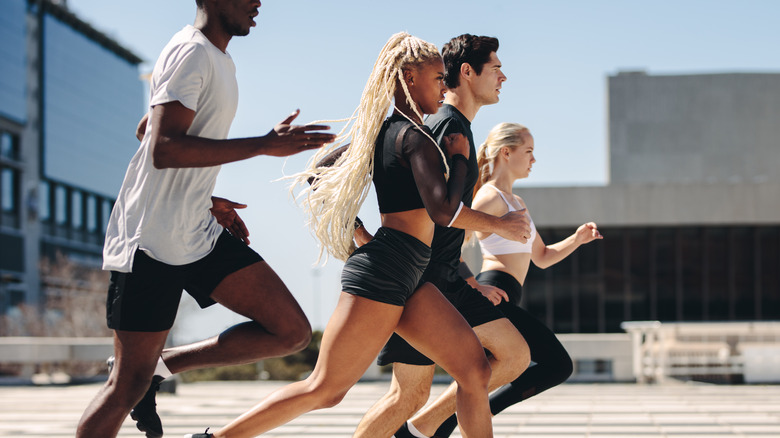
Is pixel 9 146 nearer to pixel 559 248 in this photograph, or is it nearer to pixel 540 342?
pixel 559 248

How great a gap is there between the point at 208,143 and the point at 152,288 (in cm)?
56

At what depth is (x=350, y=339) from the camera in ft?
11.8

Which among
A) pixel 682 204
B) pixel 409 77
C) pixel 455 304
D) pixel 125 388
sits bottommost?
pixel 682 204

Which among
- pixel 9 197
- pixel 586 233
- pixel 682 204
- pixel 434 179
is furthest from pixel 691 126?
pixel 9 197

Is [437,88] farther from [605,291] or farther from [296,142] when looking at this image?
[605,291]

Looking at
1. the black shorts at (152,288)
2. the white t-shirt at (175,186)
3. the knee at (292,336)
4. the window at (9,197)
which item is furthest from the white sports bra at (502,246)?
the window at (9,197)

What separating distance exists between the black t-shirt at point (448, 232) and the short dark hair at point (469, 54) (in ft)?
1.00

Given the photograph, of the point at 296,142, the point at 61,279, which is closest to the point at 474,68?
the point at 296,142

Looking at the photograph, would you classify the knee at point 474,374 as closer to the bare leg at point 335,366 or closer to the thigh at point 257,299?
the bare leg at point 335,366

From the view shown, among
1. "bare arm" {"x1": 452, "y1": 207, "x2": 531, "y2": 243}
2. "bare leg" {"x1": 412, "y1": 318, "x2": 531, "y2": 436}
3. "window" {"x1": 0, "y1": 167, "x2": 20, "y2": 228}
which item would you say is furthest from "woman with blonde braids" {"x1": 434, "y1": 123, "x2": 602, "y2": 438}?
"window" {"x1": 0, "y1": 167, "x2": 20, "y2": 228}

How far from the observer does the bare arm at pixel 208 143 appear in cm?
325

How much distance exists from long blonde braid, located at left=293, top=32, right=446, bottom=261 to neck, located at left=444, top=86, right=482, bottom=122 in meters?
0.66

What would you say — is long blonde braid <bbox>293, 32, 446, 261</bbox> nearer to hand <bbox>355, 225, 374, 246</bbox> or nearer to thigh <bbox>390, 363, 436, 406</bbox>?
hand <bbox>355, 225, 374, 246</bbox>

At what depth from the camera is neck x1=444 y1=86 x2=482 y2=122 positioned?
15.1 ft
